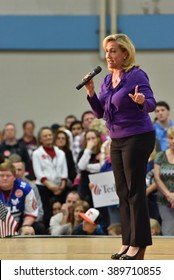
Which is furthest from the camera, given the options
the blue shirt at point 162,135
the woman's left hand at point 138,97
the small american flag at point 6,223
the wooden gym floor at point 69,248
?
the blue shirt at point 162,135

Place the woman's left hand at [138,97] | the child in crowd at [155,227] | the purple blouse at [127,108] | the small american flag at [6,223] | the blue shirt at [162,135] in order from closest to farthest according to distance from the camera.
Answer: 1. the woman's left hand at [138,97]
2. the purple blouse at [127,108]
3. the small american flag at [6,223]
4. the child in crowd at [155,227]
5. the blue shirt at [162,135]

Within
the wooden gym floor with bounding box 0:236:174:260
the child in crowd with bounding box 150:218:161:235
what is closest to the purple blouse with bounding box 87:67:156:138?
the wooden gym floor with bounding box 0:236:174:260

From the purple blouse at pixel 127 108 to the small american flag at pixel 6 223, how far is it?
1872mm

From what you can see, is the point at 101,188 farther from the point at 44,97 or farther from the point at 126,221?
the point at 44,97

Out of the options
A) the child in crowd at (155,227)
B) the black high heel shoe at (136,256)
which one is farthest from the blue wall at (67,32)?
the black high heel shoe at (136,256)

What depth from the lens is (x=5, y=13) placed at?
12.7 m

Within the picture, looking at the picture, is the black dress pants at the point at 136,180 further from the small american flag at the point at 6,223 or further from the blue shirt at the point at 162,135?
the blue shirt at the point at 162,135

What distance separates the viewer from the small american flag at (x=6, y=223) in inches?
243

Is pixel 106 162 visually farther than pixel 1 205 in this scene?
Yes

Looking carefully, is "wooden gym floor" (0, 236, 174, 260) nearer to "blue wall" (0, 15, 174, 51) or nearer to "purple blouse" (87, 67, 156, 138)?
"purple blouse" (87, 67, 156, 138)

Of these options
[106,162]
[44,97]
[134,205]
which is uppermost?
[44,97]

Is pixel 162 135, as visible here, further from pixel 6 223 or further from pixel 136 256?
pixel 136 256

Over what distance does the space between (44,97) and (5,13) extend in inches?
59.7
